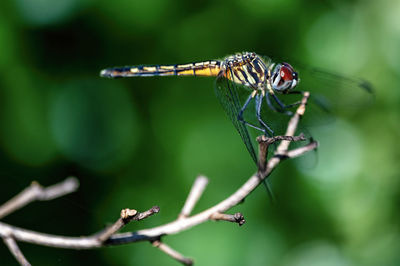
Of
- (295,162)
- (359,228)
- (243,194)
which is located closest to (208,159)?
(295,162)

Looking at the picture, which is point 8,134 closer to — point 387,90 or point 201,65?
point 201,65

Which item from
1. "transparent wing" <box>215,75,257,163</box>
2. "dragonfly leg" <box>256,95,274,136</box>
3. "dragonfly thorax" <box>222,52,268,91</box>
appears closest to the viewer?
"dragonfly leg" <box>256,95,274,136</box>

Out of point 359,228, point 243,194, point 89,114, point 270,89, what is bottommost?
point 243,194

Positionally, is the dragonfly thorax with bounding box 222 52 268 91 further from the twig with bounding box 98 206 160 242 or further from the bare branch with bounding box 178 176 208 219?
the twig with bounding box 98 206 160 242

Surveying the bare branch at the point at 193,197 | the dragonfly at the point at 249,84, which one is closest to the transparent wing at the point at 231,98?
the dragonfly at the point at 249,84

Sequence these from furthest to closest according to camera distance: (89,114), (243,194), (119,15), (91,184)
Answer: (89,114)
(119,15)
(91,184)
(243,194)

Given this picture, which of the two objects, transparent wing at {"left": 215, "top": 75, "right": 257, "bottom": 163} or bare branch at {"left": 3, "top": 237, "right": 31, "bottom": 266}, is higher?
transparent wing at {"left": 215, "top": 75, "right": 257, "bottom": 163}

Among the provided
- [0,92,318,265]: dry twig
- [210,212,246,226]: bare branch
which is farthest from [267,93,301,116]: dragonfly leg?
[210,212,246,226]: bare branch

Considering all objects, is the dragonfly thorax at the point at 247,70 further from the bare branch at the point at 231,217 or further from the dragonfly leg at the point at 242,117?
the bare branch at the point at 231,217
